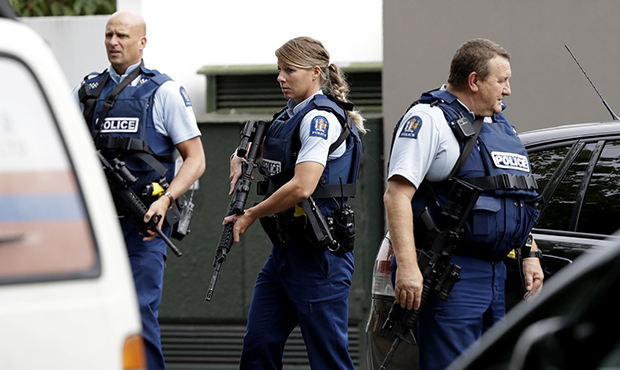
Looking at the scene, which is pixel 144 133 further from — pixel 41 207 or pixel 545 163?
pixel 41 207

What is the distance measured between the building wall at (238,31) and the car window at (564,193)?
3.07 metres

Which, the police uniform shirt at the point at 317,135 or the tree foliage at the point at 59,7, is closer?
the police uniform shirt at the point at 317,135

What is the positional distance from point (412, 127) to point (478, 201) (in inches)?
15.1

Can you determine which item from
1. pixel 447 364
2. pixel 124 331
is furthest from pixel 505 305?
pixel 124 331

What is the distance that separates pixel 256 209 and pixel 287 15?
3.18 m

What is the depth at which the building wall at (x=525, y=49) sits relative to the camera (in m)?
6.01

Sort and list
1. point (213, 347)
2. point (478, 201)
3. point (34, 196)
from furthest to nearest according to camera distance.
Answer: point (213, 347) < point (478, 201) < point (34, 196)

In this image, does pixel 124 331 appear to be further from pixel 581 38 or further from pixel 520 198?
pixel 581 38

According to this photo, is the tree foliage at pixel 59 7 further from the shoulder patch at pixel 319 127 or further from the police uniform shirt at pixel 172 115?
the shoulder patch at pixel 319 127

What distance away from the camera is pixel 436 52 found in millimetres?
6172

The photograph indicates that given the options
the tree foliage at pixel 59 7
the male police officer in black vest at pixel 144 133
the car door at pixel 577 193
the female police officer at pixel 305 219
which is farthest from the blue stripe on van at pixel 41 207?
the tree foliage at pixel 59 7

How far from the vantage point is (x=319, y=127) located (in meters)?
3.81

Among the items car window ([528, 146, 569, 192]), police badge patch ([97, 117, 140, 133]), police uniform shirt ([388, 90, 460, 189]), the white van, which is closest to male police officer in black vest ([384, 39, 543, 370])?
police uniform shirt ([388, 90, 460, 189])

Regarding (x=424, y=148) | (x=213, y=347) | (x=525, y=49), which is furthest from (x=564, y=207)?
(x=213, y=347)
